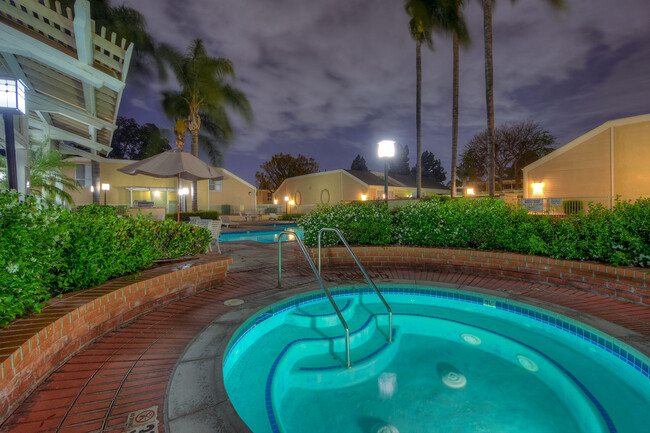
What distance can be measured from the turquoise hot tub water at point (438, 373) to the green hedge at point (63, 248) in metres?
1.74

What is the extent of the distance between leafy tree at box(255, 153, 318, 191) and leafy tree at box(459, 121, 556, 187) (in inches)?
958

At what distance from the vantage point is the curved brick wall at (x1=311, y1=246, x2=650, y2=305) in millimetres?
3791

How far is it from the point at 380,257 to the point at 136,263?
4343mm

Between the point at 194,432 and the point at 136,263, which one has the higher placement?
the point at 136,263

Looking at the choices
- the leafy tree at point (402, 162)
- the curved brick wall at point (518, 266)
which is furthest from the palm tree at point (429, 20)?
the leafy tree at point (402, 162)

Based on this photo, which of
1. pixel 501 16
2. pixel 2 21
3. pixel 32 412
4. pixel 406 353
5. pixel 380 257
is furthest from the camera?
pixel 501 16

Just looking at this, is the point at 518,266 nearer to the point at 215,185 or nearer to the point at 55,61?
the point at 55,61

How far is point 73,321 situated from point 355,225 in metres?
4.85

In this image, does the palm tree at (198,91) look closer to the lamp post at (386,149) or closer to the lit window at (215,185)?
the lit window at (215,185)

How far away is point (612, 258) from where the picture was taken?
4129 mm

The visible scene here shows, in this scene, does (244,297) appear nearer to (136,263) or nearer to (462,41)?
(136,263)

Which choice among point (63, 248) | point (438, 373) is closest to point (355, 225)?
point (438, 373)

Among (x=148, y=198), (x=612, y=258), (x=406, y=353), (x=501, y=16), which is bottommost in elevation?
(x=406, y=353)

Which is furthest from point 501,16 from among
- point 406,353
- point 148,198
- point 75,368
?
point 148,198
